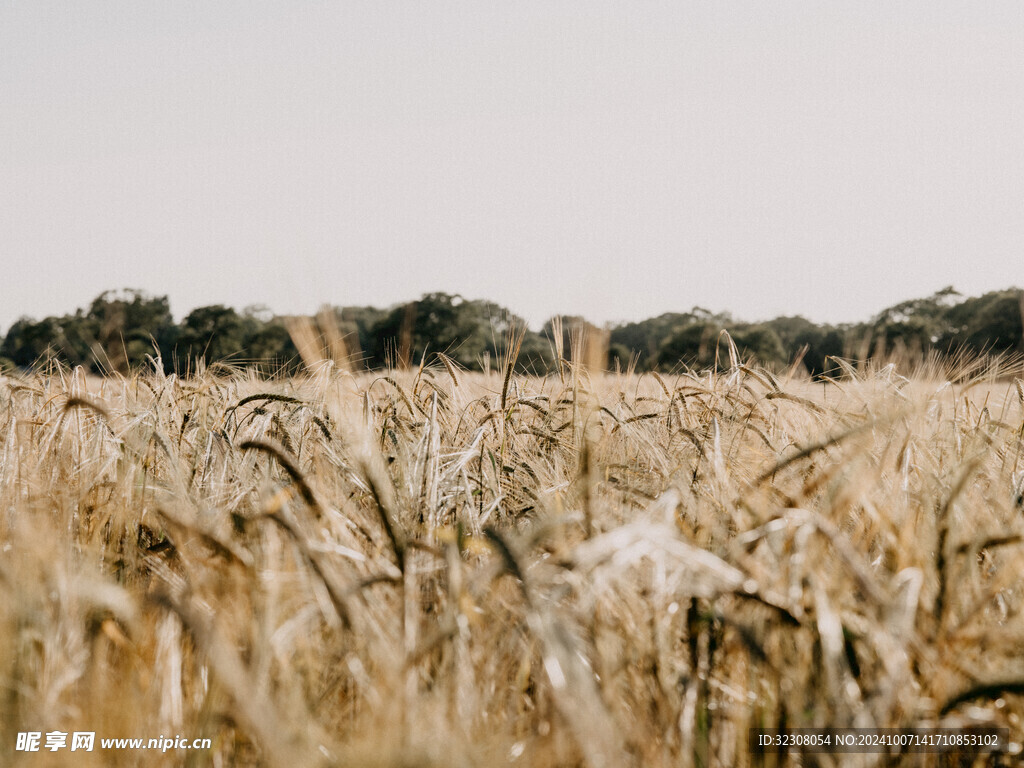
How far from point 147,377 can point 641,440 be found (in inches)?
A: 107

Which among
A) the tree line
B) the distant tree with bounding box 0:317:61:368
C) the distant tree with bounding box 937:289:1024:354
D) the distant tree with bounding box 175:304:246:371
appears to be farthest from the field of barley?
the distant tree with bounding box 0:317:61:368

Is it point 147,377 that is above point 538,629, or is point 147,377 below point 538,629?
above

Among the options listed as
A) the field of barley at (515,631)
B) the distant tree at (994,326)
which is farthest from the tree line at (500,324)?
the field of barley at (515,631)

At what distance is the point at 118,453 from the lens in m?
1.75

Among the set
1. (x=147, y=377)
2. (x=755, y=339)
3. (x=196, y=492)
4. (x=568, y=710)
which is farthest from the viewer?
(x=755, y=339)

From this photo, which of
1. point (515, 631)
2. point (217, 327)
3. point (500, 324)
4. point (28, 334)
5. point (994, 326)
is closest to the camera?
point (515, 631)

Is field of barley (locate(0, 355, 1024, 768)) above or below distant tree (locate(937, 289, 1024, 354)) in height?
below

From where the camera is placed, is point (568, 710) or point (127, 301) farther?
point (127, 301)

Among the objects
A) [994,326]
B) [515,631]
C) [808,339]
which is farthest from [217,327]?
[994,326]

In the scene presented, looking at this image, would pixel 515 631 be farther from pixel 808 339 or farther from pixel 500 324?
pixel 808 339

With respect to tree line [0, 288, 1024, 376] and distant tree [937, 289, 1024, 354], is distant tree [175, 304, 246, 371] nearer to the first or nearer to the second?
tree line [0, 288, 1024, 376]

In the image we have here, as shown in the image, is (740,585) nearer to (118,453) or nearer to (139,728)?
(139,728)

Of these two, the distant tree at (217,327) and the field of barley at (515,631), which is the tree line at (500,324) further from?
the field of barley at (515,631)

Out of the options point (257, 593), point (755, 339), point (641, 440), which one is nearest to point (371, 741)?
point (257, 593)
